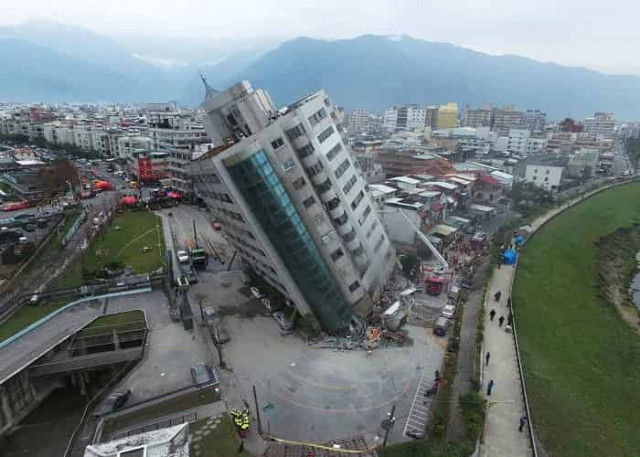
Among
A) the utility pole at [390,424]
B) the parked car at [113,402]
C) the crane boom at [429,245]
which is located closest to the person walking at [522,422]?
the utility pole at [390,424]

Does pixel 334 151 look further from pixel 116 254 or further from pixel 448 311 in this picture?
pixel 116 254

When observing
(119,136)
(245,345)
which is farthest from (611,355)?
(119,136)

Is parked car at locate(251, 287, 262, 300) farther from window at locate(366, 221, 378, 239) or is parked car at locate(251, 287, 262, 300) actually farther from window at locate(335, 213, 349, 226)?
window at locate(366, 221, 378, 239)

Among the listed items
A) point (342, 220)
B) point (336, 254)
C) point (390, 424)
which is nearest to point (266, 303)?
point (336, 254)

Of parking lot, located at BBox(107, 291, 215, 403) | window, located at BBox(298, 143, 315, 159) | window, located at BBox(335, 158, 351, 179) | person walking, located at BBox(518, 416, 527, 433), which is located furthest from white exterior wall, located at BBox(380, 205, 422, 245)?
person walking, located at BBox(518, 416, 527, 433)

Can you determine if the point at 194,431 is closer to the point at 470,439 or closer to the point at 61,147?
the point at 470,439

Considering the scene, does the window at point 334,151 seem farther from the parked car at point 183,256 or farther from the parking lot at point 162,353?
the parked car at point 183,256
